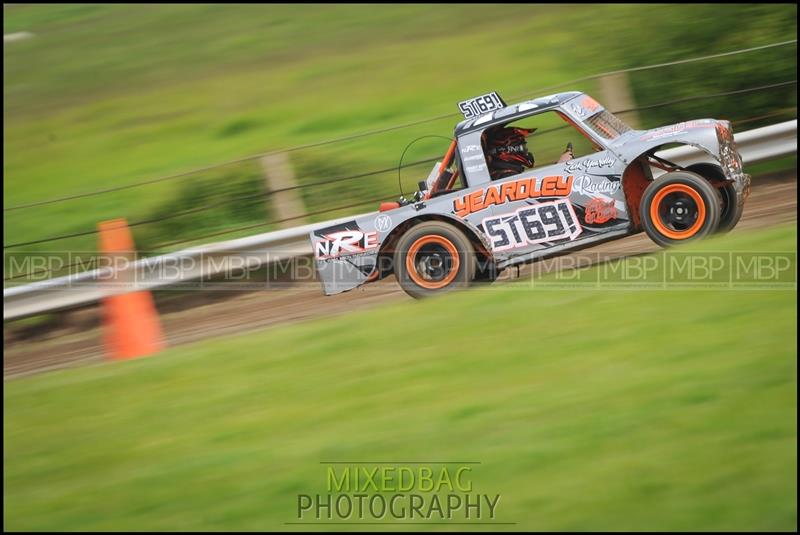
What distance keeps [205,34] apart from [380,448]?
57.1 feet

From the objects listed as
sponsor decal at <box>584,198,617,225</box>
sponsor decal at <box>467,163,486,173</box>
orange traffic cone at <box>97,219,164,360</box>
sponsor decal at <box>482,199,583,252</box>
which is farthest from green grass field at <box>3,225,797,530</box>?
sponsor decal at <box>467,163,486,173</box>

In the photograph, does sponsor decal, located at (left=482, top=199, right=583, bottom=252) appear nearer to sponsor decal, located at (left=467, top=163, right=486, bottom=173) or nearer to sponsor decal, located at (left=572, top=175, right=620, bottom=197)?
sponsor decal, located at (left=572, top=175, right=620, bottom=197)

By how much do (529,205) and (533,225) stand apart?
0.59 ft

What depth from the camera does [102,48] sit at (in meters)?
21.4

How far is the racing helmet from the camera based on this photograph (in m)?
8.55

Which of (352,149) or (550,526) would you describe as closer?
(550,526)

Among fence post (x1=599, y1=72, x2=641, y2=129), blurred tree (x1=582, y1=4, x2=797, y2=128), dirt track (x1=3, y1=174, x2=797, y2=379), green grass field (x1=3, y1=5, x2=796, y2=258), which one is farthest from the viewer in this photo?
green grass field (x1=3, y1=5, x2=796, y2=258)

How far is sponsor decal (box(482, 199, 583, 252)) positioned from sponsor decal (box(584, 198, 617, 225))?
0.39ft

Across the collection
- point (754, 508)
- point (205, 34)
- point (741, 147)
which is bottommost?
point (754, 508)

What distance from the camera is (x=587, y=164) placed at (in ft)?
26.2

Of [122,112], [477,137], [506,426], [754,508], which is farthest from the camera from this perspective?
[122,112]

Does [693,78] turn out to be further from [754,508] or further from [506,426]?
[754,508]

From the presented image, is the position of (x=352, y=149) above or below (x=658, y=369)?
above

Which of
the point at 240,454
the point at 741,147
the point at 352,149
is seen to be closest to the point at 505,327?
the point at 240,454
